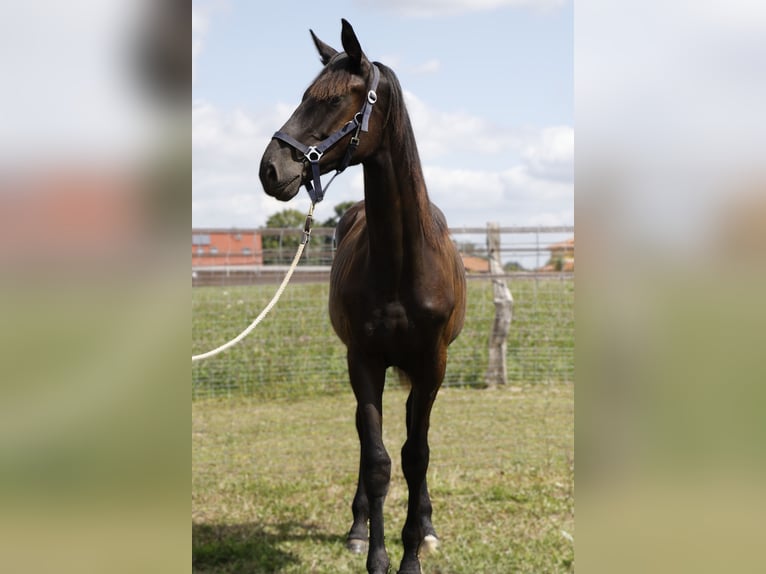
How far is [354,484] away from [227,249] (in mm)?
5524

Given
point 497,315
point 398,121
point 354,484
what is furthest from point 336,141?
point 497,315

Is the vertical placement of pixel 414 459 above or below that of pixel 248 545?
above

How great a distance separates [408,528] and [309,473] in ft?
7.37

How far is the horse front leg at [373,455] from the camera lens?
3599 mm

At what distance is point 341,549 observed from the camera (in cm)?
438

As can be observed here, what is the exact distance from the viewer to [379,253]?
11.6ft

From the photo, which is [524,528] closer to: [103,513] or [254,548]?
[254,548]

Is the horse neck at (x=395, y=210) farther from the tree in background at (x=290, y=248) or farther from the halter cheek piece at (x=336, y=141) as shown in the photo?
the tree in background at (x=290, y=248)

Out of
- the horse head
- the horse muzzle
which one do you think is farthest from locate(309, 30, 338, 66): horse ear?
the horse muzzle

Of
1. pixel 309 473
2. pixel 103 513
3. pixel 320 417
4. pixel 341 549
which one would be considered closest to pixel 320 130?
pixel 103 513

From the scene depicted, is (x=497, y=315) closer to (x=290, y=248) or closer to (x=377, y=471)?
(x=290, y=248)

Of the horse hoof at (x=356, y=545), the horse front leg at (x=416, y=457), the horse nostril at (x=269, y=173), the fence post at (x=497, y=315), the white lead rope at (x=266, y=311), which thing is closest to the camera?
the white lead rope at (x=266, y=311)

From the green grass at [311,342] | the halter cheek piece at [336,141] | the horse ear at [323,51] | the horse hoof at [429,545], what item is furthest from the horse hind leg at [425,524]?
the green grass at [311,342]

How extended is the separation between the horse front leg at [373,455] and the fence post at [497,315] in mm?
6400
